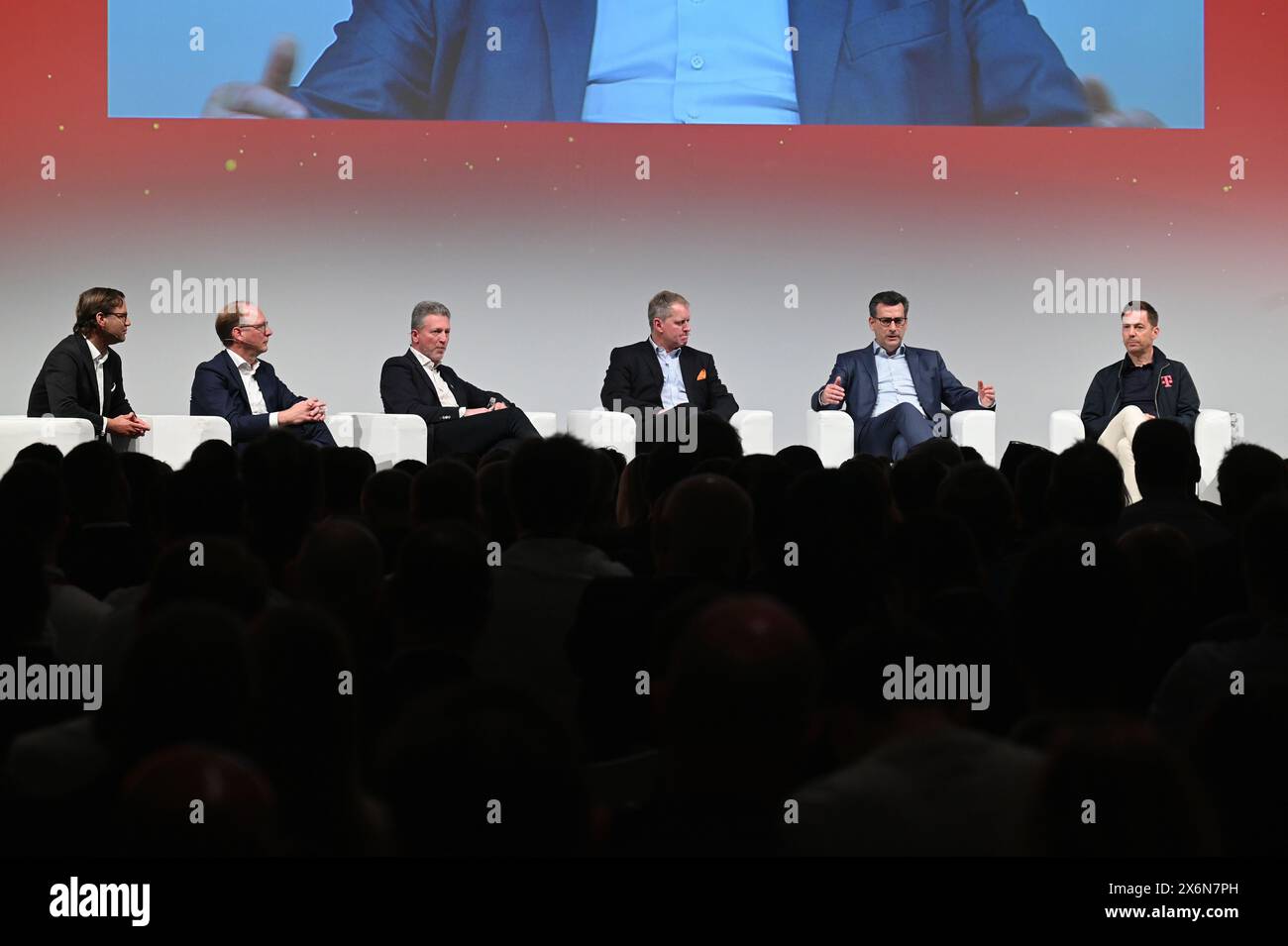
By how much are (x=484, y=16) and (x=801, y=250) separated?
1.95 metres

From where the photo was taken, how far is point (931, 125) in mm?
7602

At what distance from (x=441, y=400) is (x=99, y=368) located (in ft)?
4.73

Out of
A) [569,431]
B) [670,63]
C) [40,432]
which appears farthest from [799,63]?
[40,432]

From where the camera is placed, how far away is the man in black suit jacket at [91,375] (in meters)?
5.90

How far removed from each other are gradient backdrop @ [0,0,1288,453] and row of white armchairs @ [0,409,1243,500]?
0.94 m

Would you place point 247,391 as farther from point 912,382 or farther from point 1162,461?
point 1162,461

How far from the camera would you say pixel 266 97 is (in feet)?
23.9

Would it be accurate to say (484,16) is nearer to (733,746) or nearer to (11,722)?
(11,722)

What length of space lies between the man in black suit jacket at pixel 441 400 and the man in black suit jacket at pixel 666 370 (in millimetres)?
573

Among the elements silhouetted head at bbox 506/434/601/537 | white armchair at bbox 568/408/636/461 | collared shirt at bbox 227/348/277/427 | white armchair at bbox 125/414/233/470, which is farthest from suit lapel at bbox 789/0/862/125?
silhouetted head at bbox 506/434/601/537
